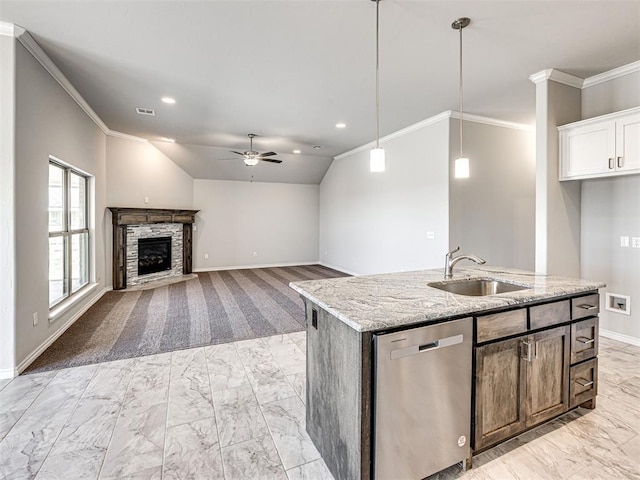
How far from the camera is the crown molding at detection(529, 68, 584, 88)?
3430 mm

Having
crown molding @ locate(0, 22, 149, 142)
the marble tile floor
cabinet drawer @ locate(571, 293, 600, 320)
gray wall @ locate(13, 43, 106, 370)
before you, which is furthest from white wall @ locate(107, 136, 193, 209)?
cabinet drawer @ locate(571, 293, 600, 320)

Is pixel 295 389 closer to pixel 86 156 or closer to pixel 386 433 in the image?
pixel 386 433

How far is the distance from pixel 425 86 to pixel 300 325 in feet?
11.2

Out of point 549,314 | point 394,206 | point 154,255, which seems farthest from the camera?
point 154,255

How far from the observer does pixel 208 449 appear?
1.87m

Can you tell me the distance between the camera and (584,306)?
209 centimetres

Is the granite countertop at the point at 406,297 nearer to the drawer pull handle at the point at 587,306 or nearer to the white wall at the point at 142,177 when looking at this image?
the drawer pull handle at the point at 587,306

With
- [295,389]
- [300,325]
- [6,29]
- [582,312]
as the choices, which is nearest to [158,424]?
[295,389]

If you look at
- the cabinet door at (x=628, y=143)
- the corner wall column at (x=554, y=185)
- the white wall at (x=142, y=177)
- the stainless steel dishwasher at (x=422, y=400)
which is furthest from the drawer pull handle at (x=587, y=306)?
the white wall at (x=142, y=177)

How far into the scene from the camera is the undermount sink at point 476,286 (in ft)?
7.36

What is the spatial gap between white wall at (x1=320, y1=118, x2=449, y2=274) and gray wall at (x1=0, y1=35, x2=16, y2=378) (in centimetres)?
Result: 503

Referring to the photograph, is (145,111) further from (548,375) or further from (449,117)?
(548,375)

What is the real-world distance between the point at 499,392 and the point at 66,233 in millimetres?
5038

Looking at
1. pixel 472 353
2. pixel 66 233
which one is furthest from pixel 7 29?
pixel 472 353
